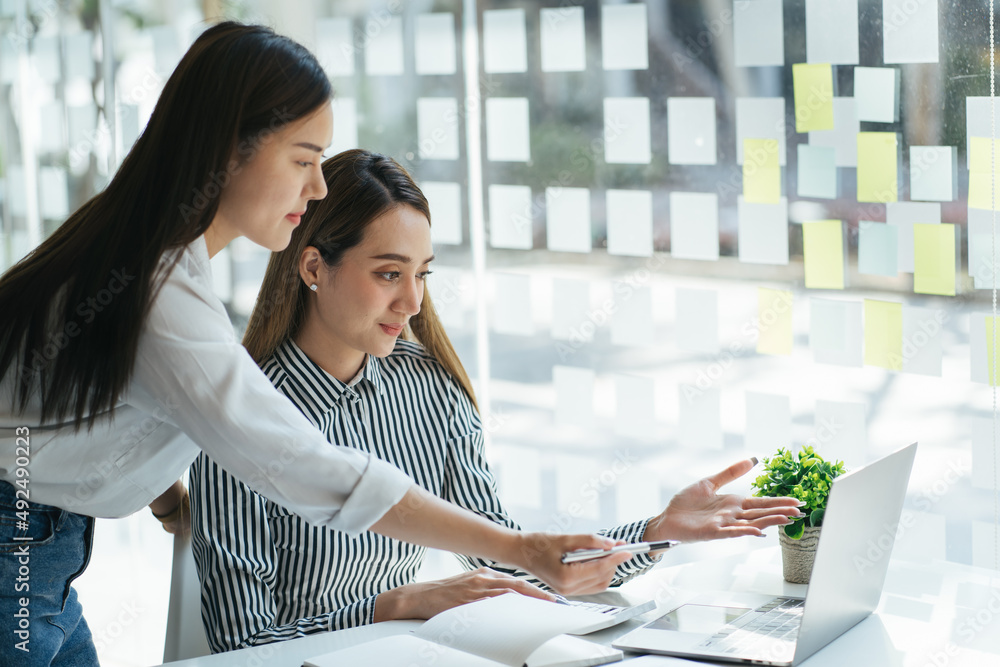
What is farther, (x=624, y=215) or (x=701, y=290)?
(x=624, y=215)

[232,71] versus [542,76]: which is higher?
[542,76]

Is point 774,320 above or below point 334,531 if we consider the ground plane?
above

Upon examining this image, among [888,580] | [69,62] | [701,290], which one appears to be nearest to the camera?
[888,580]

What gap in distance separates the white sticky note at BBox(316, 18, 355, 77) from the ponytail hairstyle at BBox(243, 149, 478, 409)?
1494mm

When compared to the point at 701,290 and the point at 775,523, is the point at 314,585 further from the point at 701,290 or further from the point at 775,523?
the point at 701,290

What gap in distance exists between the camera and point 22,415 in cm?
104

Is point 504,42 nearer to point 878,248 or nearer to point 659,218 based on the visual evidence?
point 659,218

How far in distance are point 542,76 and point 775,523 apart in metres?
1.58

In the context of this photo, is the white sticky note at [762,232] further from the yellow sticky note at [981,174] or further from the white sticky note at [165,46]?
the white sticky note at [165,46]

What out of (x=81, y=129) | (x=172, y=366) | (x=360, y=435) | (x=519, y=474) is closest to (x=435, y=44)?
(x=519, y=474)

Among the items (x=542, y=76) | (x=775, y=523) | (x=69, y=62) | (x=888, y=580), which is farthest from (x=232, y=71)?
(x=69, y=62)

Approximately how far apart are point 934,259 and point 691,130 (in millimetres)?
647

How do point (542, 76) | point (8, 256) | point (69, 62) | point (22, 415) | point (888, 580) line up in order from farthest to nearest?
point (8, 256), point (69, 62), point (542, 76), point (888, 580), point (22, 415)

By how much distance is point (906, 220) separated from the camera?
1.78 m
